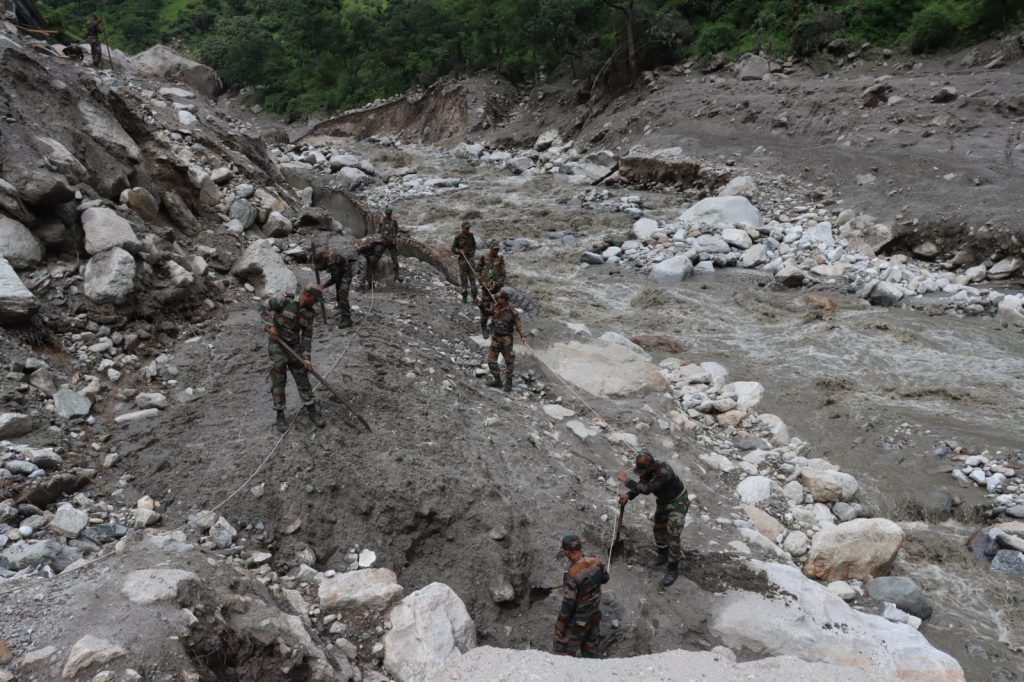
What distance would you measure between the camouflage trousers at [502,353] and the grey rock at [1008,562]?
18.0 ft

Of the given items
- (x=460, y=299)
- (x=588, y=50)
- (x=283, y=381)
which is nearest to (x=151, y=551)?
(x=283, y=381)

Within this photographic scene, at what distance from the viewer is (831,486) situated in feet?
24.0

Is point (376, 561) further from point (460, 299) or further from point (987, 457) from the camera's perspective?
point (987, 457)

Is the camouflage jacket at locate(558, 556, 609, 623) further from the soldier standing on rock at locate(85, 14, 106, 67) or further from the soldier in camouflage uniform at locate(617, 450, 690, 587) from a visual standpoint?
the soldier standing on rock at locate(85, 14, 106, 67)

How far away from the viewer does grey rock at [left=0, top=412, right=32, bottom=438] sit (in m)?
5.37

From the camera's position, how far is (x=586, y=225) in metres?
18.0

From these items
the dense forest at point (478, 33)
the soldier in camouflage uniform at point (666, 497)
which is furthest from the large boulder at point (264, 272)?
the dense forest at point (478, 33)

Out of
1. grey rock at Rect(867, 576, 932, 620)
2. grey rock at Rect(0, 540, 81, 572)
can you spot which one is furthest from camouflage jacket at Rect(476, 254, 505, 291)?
grey rock at Rect(0, 540, 81, 572)

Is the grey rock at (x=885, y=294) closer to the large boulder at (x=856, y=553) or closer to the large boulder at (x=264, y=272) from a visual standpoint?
the large boulder at (x=856, y=553)

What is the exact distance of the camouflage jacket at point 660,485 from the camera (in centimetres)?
563

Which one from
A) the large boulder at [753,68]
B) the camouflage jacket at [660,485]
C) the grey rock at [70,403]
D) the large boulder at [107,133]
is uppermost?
the large boulder at [753,68]

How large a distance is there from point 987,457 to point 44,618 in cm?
935

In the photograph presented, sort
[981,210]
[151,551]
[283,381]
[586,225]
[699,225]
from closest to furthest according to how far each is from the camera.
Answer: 1. [151,551]
2. [283,381]
3. [981,210]
4. [699,225]
5. [586,225]

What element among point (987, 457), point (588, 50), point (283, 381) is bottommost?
point (987, 457)
